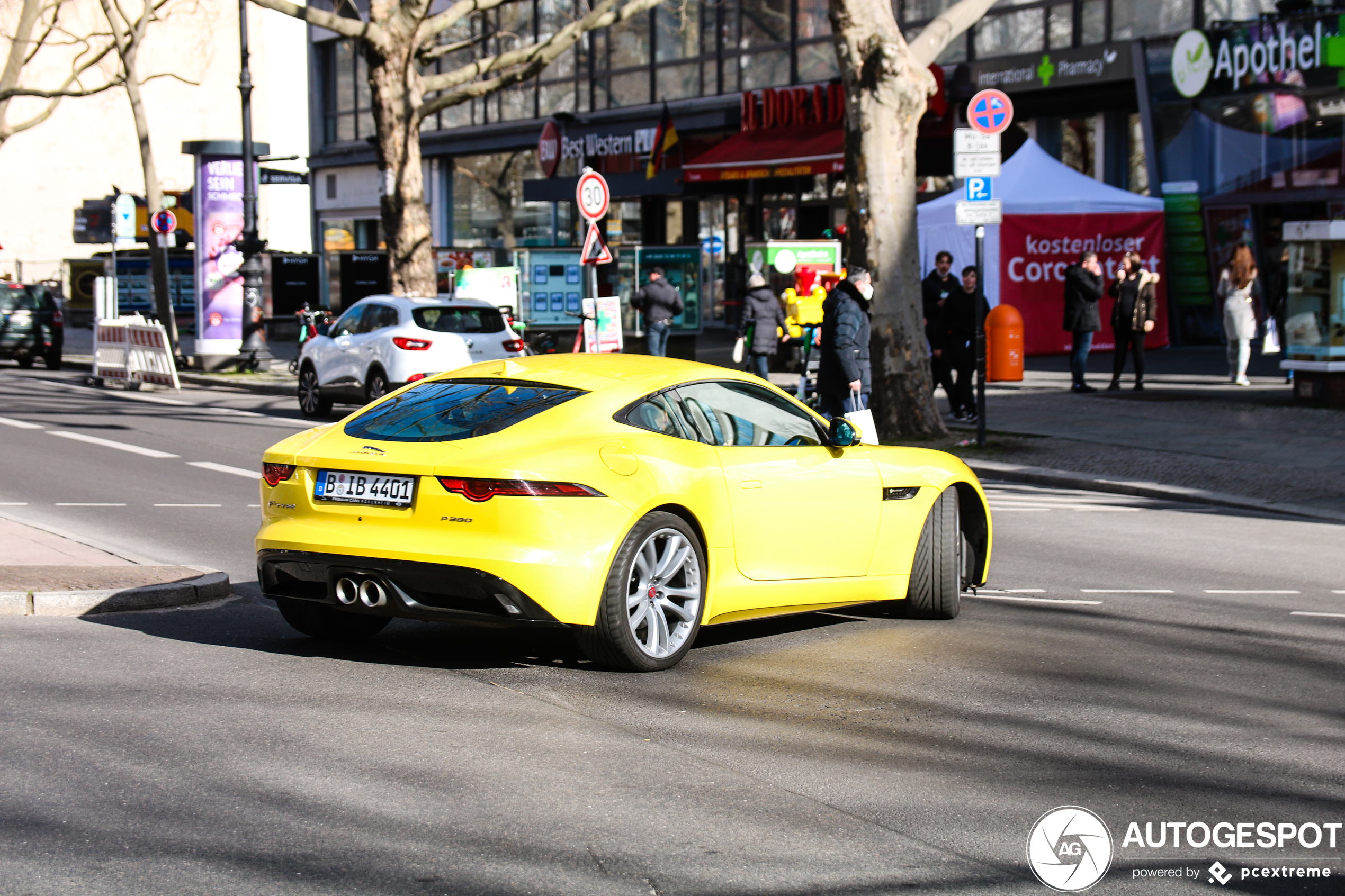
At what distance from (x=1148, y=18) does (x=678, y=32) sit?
468 inches

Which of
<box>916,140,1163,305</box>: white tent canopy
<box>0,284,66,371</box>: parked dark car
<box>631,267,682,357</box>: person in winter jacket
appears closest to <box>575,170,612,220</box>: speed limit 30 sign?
<box>631,267,682,357</box>: person in winter jacket

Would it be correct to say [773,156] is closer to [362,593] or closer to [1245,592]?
[1245,592]

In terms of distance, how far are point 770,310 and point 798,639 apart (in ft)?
45.5

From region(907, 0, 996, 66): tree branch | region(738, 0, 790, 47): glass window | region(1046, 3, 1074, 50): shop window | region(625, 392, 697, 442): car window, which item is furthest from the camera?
region(738, 0, 790, 47): glass window

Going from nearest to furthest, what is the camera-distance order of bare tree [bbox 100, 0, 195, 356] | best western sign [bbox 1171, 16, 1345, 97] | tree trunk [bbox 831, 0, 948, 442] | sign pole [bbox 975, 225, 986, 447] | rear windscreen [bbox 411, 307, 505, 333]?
sign pole [bbox 975, 225, 986, 447] → tree trunk [bbox 831, 0, 948, 442] → rear windscreen [bbox 411, 307, 505, 333] → best western sign [bbox 1171, 16, 1345, 97] → bare tree [bbox 100, 0, 195, 356]

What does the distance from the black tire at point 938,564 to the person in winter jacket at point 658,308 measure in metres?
16.1

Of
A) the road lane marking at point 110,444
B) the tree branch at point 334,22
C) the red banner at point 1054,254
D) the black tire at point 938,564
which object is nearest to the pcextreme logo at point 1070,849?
the black tire at point 938,564

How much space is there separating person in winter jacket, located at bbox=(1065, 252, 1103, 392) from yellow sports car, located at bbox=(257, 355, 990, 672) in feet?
43.8

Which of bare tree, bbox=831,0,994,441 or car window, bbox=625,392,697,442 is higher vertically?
bare tree, bbox=831,0,994,441

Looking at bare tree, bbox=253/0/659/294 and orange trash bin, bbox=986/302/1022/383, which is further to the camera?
bare tree, bbox=253/0/659/294

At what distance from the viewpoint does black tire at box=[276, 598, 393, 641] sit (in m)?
7.02

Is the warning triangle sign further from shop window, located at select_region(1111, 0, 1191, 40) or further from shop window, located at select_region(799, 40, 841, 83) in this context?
shop window, located at select_region(799, 40, 841, 83)

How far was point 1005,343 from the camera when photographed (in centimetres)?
2216
